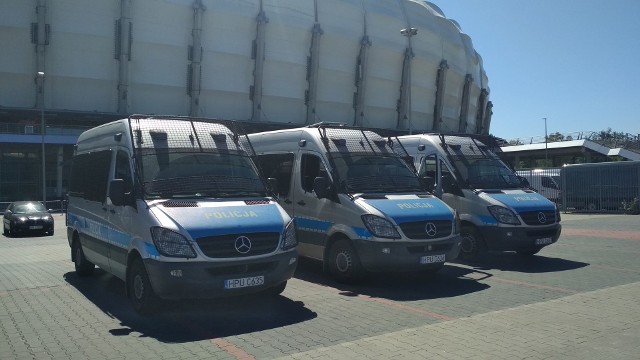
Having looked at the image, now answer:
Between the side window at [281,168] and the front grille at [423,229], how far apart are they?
251 cm

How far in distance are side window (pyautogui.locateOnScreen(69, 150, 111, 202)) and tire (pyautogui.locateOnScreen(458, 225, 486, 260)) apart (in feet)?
21.5

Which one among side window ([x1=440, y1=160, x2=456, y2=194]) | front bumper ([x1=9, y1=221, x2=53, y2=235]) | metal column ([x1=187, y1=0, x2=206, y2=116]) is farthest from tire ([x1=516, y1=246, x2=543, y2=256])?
metal column ([x1=187, y1=0, x2=206, y2=116])

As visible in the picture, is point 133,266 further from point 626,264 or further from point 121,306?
point 626,264

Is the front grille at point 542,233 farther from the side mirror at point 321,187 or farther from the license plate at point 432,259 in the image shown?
the side mirror at point 321,187

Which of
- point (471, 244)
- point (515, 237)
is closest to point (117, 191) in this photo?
point (471, 244)

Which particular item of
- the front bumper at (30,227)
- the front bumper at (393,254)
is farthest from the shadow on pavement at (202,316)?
the front bumper at (30,227)

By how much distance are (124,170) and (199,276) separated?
2101 mm

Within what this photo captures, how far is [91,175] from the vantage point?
338 inches

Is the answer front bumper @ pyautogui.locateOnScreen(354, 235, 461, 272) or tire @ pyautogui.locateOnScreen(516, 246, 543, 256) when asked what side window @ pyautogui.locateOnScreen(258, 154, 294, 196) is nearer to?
front bumper @ pyautogui.locateOnScreen(354, 235, 461, 272)

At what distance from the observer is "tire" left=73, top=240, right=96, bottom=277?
9107 millimetres

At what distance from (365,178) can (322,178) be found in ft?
2.64

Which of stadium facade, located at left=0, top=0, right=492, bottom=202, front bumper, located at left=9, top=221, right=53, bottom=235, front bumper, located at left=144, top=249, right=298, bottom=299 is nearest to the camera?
front bumper, located at left=144, top=249, right=298, bottom=299

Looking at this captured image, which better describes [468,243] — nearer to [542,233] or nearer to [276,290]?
[542,233]

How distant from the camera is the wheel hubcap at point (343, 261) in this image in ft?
27.0
